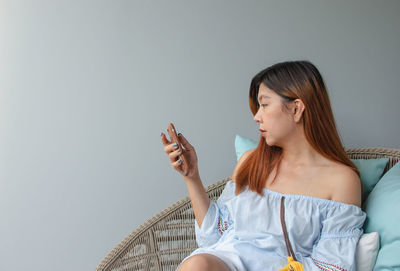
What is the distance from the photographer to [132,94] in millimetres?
1558

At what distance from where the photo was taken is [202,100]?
158cm

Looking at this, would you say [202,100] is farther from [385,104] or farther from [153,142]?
[385,104]

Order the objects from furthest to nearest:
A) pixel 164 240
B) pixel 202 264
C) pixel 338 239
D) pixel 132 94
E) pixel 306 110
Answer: pixel 132 94
pixel 164 240
pixel 306 110
pixel 338 239
pixel 202 264

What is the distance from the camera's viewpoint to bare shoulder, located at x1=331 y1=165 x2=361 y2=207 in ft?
3.65

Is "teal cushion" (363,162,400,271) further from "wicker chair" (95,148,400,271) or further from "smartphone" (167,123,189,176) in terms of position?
"smartphone" (167,123,189,176)

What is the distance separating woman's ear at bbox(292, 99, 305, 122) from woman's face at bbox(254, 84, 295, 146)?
14 mm

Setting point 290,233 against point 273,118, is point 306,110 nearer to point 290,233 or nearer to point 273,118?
point 273,118

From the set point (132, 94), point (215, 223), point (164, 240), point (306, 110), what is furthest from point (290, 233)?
point (132, 94)

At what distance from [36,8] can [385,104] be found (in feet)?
4.64

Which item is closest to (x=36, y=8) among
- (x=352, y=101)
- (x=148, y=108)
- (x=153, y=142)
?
(x=148, y=108)

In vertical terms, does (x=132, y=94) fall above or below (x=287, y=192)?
above

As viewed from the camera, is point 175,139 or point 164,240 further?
point 164,240

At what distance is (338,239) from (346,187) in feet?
0.49

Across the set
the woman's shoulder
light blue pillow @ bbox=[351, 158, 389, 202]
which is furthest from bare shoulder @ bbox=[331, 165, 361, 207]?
light blue pillow @ bbox=[351, 158, 389, 202]
